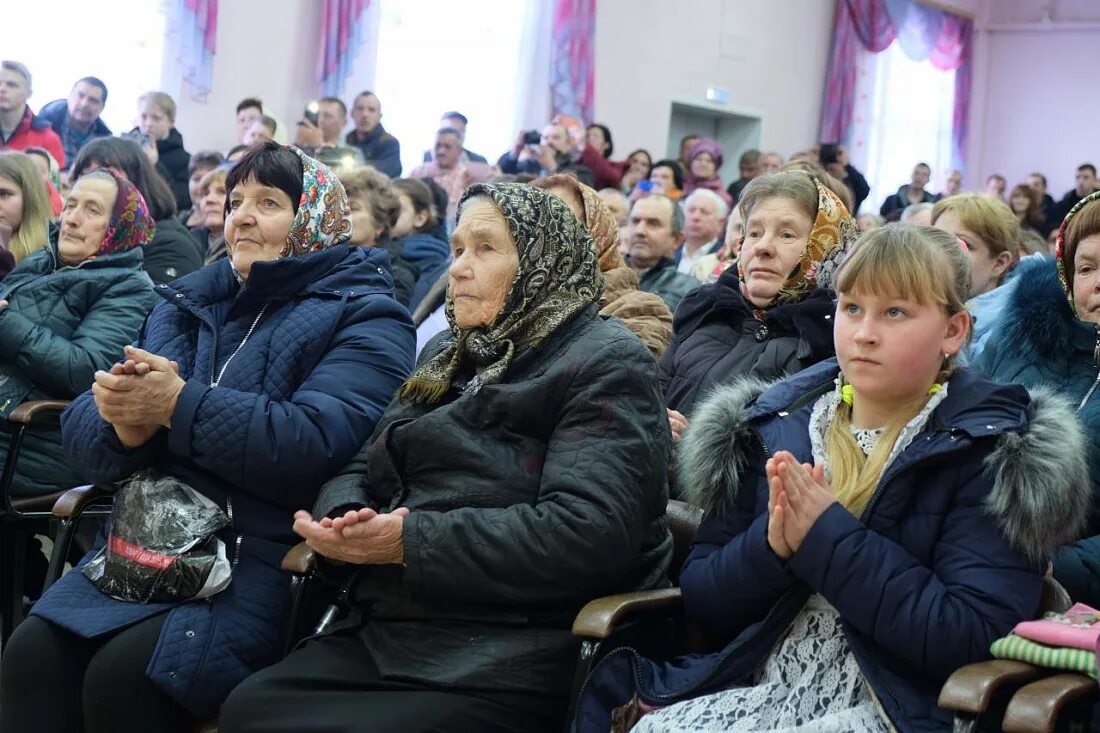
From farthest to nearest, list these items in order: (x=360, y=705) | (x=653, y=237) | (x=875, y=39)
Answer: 1. (x=875, y=39)
2. (x=653, y=237)
3. (x=360, y=705)

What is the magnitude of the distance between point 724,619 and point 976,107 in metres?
13.8

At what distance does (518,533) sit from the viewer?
6.43ft

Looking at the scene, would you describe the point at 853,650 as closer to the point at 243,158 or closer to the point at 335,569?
the point at 335,569

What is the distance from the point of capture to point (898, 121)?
13.7 m

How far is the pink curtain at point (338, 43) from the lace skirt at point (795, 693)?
7343 millimetres

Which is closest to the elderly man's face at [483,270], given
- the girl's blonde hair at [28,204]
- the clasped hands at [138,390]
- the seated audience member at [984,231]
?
the clasped hands at [138,390]

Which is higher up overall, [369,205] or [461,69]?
[461,69]

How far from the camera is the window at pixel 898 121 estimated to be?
13133 mm

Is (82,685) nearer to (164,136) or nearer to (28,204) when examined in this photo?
(28,204)

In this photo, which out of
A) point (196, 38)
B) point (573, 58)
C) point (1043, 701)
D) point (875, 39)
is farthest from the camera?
point (875, 39)

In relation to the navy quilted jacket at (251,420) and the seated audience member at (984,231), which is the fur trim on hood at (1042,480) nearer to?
the navy quilted jacket at (251,420)

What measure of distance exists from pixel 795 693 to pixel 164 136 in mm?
6326

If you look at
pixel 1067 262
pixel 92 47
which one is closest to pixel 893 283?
pixel 1067 262

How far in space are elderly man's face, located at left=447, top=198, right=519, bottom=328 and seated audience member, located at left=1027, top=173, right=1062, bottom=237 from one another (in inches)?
396
